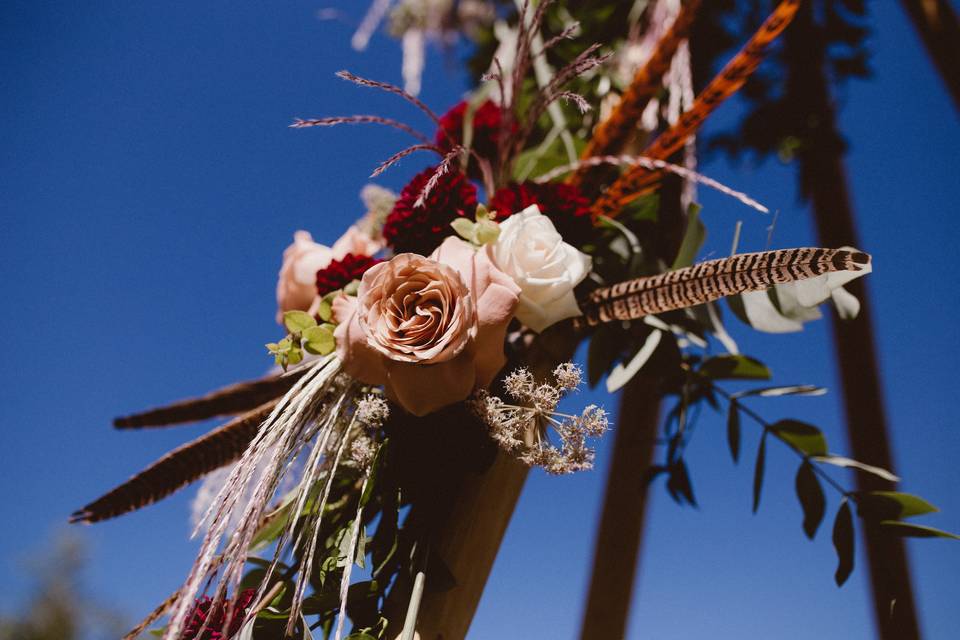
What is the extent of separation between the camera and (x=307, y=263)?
21.6 inches

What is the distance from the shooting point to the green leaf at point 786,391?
1.82 ft

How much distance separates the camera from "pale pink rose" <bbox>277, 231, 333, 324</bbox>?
1.79ft

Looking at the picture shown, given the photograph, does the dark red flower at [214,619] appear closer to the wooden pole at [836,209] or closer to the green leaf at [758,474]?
the green leaf at [758,474]

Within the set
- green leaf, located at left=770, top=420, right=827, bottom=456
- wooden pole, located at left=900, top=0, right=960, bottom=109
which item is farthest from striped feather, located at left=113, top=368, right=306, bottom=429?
wooden pole, located at left=900, top=0, right=960, bottom=109

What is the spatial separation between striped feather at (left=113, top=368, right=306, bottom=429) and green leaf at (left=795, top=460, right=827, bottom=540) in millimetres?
482

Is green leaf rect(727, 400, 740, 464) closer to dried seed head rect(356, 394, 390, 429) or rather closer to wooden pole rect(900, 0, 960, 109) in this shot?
dried seed head rect(356, 394, 390, 429)

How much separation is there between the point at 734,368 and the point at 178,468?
0.50 meters

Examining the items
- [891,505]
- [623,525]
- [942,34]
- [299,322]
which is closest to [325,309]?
[299,322]

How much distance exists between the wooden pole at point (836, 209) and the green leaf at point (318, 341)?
1.18 meters

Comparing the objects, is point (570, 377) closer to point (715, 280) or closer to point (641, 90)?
point (715, 280)

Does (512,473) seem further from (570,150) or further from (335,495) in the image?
(570,150)

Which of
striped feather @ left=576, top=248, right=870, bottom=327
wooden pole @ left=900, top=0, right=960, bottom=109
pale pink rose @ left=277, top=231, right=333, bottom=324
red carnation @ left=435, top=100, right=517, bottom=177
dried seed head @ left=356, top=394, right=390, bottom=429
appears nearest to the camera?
striped feather @ left=576, top=248, right=870, bottom=327

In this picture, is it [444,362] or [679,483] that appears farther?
[679,483]

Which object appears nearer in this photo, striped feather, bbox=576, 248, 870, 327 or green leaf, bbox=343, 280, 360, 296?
striped feather, bbox=576, 248, 870, 327
